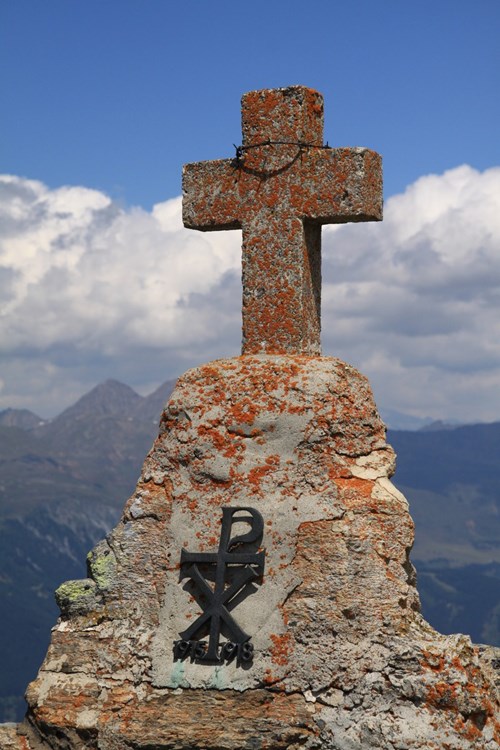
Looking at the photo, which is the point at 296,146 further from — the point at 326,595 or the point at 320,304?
the point at 326,595

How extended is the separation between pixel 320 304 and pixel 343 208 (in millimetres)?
875

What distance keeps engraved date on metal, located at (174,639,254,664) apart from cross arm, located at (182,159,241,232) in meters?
3.18

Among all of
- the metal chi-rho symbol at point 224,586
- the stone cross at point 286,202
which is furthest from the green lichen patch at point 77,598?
the stone cross at point 286,202

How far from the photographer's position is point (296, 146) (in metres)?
9.13

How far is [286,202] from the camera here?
916 cm

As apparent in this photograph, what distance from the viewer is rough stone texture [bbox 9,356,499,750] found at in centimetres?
773

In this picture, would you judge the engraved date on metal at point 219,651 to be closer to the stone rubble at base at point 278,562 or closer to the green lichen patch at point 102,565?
the stone rubble at base at point 278,562

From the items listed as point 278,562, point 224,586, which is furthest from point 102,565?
point 278,562

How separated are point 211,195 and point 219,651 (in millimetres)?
3481

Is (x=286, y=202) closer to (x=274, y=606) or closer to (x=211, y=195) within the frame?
(x=211, y=195)

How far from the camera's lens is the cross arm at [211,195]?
30.8ft

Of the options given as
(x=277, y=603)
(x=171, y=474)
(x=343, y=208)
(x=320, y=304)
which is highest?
(x=343, y=208)

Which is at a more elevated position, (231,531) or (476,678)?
(231,531)

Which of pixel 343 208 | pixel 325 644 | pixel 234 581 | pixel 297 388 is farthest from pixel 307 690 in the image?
pixel 343 208
